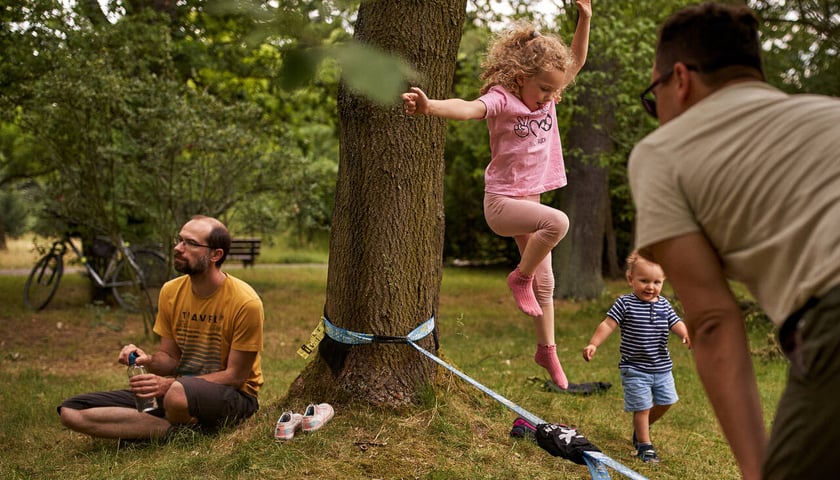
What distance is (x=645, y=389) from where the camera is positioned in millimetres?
4938

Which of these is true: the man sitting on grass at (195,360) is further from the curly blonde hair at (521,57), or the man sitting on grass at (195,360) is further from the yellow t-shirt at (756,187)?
the yellow t-shirt at (756,187)

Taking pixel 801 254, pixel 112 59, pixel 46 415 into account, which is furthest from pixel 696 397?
pixel 112 59

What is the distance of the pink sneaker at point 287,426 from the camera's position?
4.16m

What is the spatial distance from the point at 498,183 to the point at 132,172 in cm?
621

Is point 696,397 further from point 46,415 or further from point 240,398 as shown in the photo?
point 46,415

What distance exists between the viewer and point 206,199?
9508 millimetres

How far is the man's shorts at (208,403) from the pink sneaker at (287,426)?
2.06ft

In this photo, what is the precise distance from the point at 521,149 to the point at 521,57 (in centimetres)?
43

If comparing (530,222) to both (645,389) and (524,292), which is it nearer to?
(524,292)

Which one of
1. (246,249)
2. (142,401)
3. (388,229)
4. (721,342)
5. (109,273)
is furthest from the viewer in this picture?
(246,249)

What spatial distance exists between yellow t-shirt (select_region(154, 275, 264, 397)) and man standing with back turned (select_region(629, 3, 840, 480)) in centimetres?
333

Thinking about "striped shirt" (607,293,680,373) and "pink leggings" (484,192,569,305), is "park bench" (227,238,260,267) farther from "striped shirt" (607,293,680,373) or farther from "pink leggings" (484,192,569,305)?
"pink leggings" (484,192,569,305)

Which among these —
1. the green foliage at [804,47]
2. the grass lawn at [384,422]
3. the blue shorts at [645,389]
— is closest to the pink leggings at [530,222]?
the grass lawn at [384,422]

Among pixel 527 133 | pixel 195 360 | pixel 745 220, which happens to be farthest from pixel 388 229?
pixel 745 220
